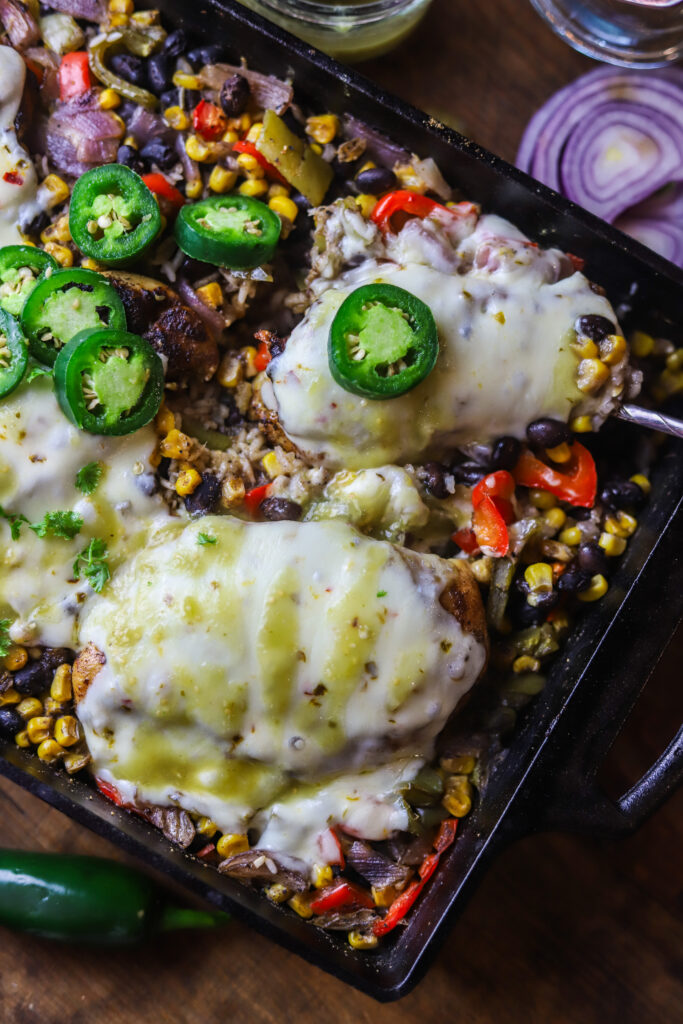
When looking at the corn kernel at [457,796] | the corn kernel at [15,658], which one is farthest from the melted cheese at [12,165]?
the corn kernel at [457,796]

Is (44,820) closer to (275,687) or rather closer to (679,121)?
(275,687)

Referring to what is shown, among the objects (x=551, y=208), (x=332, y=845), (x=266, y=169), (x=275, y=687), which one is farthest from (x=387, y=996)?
(x=266, y=169)

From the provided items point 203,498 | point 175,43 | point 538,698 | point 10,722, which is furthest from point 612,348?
point 10,722

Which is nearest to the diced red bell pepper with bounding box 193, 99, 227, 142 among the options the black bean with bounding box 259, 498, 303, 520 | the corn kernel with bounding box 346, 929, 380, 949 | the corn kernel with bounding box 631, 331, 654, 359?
the black bean with bounding box 259, 498, 303, 520

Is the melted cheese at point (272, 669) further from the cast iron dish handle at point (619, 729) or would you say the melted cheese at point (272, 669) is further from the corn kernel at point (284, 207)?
the corn kernel at point (284, 207)

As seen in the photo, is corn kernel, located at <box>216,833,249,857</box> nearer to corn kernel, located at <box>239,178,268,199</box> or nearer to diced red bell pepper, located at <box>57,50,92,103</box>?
corn kernel, located at <box>239,178,268,199</box>

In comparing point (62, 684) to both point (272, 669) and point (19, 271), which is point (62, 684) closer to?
point (272, 669)
